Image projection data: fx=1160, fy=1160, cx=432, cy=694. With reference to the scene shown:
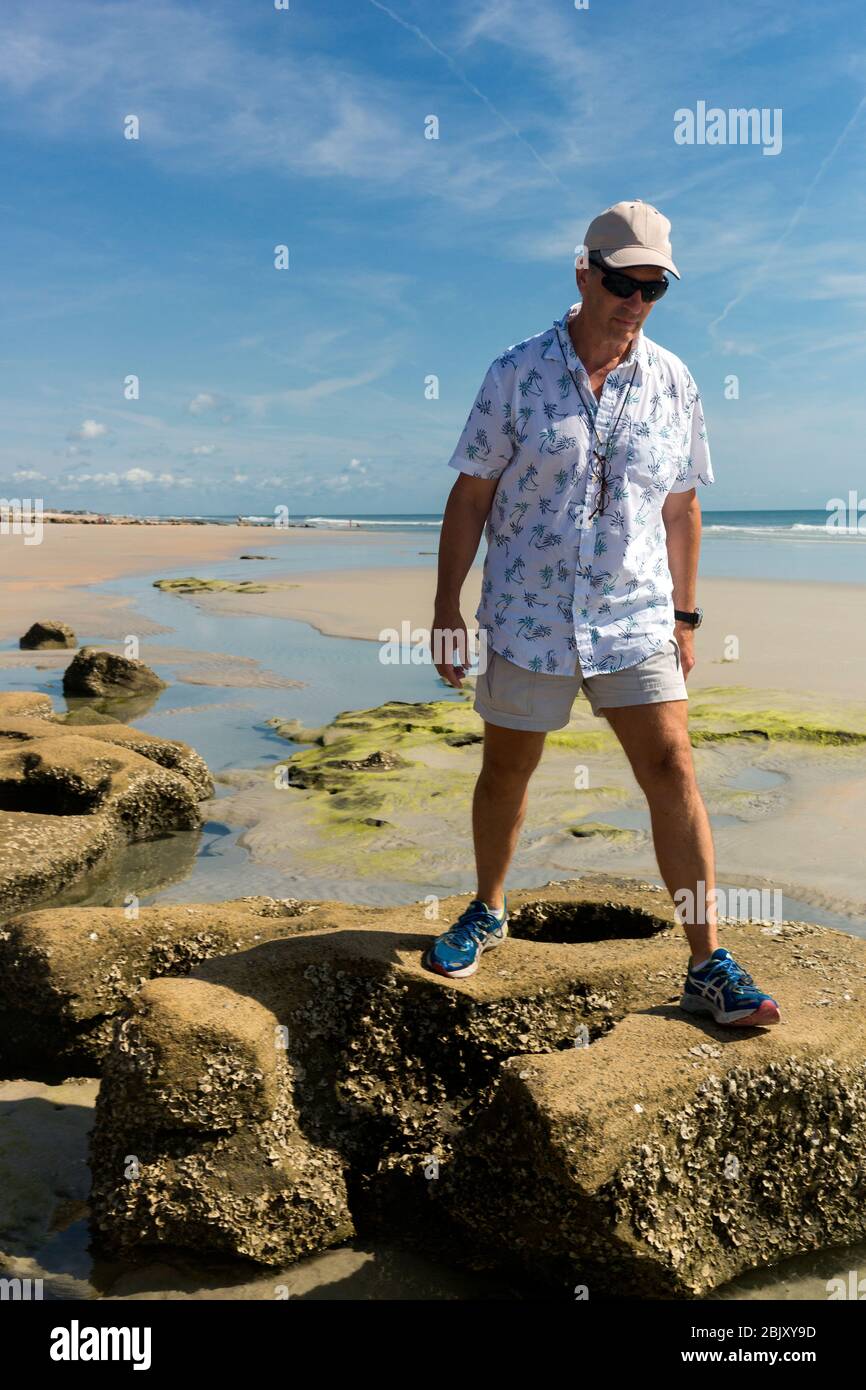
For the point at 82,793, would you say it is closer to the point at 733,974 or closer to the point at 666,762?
the point at 666,762

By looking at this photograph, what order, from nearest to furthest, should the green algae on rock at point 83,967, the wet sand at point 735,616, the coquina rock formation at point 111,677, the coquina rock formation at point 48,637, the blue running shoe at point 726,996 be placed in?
the blue running shoe at point 726,996 → the green algae on rock at point 83,967 → the coquina rock formation at point 111,677 → the wet sand at point 735,616 → the coquina rock formation at point 48,637

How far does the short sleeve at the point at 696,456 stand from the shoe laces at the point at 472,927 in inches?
58.3

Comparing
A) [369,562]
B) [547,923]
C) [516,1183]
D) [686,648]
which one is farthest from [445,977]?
[369,562]

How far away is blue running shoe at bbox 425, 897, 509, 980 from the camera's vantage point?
11.7ft

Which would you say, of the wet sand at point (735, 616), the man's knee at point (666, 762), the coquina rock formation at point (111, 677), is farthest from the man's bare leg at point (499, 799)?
the coquina rock formation at point (111, 677)

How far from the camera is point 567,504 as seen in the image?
3.40 m

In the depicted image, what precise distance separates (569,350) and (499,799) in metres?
1.39

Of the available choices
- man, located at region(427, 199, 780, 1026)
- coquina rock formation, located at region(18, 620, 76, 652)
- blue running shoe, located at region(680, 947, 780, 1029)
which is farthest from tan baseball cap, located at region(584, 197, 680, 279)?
coquina rock formation, located at region(18, 620, 76, 652)

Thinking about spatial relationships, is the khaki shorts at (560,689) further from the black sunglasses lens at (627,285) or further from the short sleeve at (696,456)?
the black sunglasses lens at (627,285)

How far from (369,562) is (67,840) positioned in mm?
26730

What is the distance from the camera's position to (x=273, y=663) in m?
13.7

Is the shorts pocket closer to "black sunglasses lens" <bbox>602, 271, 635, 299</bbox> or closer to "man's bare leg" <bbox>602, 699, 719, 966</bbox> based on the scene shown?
"man's bare leg" <bbox>602, 699, 719, 966</bbox>

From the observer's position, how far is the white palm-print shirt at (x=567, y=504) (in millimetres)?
3391
